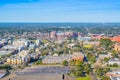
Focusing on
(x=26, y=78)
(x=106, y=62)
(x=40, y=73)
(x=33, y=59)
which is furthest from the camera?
(x=33, y=59)

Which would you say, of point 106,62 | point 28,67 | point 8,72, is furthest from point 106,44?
point 8,72

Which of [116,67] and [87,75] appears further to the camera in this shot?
[116,67]

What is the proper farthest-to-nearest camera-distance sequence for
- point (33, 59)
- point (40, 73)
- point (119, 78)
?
point (33, 59) < point (40, 73) < point (119, 78)

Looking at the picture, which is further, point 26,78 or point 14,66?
point 14,66

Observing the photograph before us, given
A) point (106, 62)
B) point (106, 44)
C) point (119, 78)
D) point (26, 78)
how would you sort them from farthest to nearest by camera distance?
point (106, 44) → point (106, 62) → point (26, 78) → point (119, 78)

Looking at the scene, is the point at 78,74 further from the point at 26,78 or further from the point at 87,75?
the point at 26,78

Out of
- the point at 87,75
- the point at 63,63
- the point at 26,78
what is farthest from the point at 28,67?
the point at 87,75

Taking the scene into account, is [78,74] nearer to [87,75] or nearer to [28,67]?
[87,75]

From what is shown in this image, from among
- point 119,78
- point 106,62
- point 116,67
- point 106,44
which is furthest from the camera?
point 106,44
